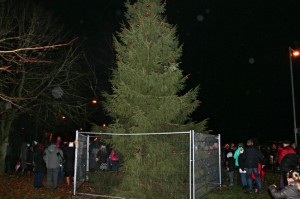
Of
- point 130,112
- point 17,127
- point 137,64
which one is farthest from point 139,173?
point 17,127

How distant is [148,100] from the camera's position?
41.2 feet

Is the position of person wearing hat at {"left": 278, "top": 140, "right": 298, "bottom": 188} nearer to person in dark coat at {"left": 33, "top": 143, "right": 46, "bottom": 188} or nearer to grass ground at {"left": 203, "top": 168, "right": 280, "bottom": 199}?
grass ground at {"left": 203, "top": 168, "right": 280, "bottom": 199}

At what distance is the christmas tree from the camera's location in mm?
11250

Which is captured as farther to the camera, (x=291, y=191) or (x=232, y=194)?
(x=232, y=194)

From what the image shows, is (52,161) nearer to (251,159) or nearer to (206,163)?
(206,163)

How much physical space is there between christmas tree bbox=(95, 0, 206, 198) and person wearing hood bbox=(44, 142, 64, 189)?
288 cm

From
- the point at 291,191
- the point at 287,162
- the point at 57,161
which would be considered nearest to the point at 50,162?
the point at 57,161

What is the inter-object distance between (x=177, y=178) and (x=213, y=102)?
39.8 meters

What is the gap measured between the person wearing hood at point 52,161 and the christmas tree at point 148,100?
9.43 ft

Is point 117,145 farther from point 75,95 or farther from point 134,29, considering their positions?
point 75,95

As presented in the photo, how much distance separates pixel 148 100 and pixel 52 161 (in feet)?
16.1

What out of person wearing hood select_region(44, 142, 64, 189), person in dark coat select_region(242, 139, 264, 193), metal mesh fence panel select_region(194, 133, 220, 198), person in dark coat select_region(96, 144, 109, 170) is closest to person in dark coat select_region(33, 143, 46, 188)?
person wearing hood select_region(44, 142, 64, 189)

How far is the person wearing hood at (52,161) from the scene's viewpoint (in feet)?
46.2

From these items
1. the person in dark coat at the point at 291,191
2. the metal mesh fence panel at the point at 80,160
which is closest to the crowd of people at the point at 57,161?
the metal mesh fence panel at the point at 80,160
